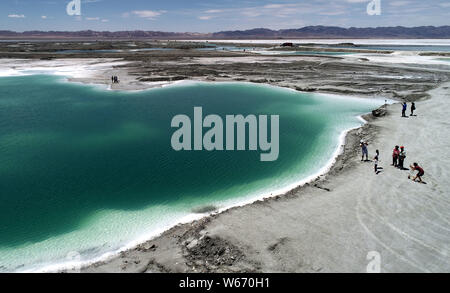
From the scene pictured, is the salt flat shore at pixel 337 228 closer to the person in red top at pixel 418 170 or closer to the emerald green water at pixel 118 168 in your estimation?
the person in red top at pixel 418 170

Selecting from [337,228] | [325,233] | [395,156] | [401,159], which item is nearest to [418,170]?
[401,159]

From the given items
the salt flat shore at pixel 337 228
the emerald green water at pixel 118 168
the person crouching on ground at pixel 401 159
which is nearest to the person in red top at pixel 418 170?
the salt flat shore at pixel 337 228

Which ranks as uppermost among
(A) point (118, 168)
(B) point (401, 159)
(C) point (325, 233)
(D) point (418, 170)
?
(B) point (401, 159)

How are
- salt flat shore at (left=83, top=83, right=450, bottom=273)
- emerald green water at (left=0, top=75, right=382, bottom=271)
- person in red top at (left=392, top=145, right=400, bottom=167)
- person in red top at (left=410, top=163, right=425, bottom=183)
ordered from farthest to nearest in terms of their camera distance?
person in red top at (left=392, top=145, right=400, bottom=167) < person in red top at (left=410, top=163, right=425, bottom=183) < emerald green water at (left=0, top=75, right=382, bottom=271) < salt flat shore at (left=83, top=83, right=450, bottom=273)

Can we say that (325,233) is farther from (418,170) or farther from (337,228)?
(418,170)

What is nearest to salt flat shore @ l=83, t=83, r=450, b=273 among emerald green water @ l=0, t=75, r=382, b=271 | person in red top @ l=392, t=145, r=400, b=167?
person in red top @ l=392, t=145, r=400, b=167

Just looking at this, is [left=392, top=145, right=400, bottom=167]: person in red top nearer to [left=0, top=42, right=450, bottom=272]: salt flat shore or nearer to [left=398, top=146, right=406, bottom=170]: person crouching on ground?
[left=398, top=146, right=406, bottom=170]: person crouching on ground

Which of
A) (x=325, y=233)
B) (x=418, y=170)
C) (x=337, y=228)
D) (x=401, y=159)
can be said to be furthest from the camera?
(x=401, y=159)

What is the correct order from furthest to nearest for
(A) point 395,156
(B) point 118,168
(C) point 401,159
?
1. (B) point 118,168
2. (A) point 395,156
3. (C) point 401,159
